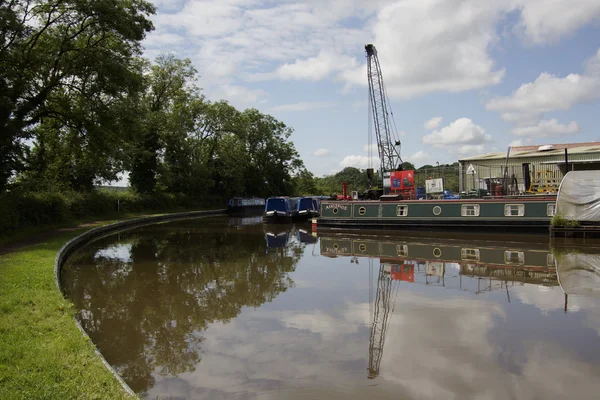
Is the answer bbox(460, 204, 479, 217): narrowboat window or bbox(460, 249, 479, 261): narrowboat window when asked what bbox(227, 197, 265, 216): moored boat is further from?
bbox(460, 249, 479, 261): narrowboat window

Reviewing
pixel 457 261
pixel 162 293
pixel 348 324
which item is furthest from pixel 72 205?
pixel 348 324

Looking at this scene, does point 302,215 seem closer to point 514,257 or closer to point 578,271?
point 514,257

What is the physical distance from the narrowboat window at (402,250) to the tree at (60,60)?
40.8 ft

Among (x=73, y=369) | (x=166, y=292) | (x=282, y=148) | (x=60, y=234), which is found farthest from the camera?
(x=282, y=148)

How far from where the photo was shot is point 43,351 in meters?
4.53

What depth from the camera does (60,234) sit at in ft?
53.5

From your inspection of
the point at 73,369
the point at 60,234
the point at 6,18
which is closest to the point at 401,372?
the point at 73,369

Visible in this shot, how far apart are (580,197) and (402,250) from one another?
736 centimetres

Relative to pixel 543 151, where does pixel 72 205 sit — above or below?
below

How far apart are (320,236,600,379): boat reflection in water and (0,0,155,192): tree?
11.6m

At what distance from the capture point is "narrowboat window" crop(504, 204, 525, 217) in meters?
18.7

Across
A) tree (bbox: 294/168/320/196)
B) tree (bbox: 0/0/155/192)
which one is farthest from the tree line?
tree (bbox: 294/168/320/196)

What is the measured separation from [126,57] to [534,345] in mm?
18757

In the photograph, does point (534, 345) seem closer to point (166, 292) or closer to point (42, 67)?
point (166, 292)
